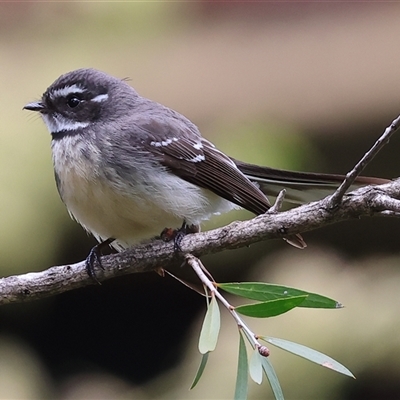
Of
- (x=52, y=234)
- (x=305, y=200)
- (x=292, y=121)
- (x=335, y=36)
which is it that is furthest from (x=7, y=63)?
(x=305, y=200)

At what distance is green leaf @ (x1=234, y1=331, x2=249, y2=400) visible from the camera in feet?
3.72

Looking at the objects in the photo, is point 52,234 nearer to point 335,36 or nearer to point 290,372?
point 290,372

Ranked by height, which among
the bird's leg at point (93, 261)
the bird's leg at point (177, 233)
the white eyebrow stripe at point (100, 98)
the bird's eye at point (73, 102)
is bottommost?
the bird's leg at point (93, 261)

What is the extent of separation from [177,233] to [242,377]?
656mm

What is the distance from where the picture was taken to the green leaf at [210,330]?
114 cm

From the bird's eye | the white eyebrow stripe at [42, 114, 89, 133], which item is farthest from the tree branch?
the bird's eye

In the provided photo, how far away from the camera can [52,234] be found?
2895 mm

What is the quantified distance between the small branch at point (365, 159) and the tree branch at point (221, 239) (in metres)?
0.02

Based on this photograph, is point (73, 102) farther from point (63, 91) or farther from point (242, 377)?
point (242, 377)

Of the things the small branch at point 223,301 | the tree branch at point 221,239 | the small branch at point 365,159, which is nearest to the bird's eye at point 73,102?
the tree branch at point 221,239

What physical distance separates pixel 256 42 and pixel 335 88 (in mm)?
469

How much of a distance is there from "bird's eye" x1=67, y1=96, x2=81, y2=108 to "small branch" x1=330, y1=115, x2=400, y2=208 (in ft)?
3.71

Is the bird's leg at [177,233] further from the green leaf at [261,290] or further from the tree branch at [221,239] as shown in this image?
the green leaf at [261,290]

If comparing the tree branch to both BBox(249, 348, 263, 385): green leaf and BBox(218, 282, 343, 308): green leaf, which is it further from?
BBox(249, 348, 263, 385): green leaf
